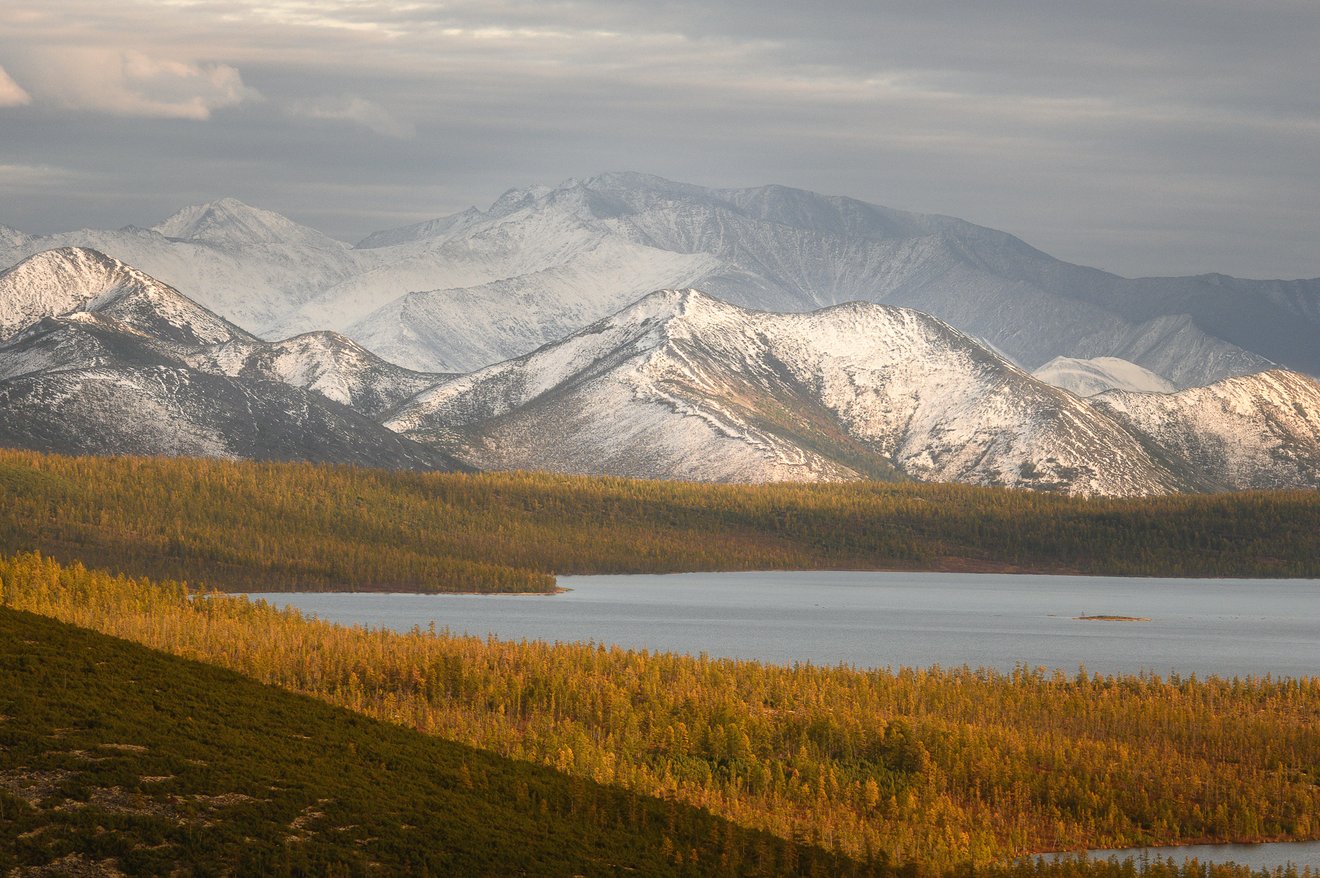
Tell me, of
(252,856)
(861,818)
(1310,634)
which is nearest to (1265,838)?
(861,818)

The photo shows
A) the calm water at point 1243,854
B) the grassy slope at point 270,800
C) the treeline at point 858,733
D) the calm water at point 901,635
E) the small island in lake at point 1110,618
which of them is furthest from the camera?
the small island in lake at point 1110,618

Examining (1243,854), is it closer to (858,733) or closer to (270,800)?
(858,733)

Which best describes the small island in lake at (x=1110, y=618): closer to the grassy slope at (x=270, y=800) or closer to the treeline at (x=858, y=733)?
the treeline at (x=858, y=733)

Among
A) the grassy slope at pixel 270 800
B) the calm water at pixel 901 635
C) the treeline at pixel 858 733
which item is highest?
the grassy slope at pixel 270 800

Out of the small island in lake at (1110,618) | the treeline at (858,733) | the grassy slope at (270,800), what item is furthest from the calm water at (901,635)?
the grassy slope at (270,800)

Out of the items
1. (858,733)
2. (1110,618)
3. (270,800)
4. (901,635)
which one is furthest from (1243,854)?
(1110,618)

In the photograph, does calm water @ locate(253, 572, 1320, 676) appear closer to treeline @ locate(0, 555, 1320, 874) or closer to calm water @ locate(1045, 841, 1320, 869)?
treeline @ locate(0, 555, 1320, 874)

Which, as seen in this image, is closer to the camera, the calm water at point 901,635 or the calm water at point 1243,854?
the calm water at point 1243,854
